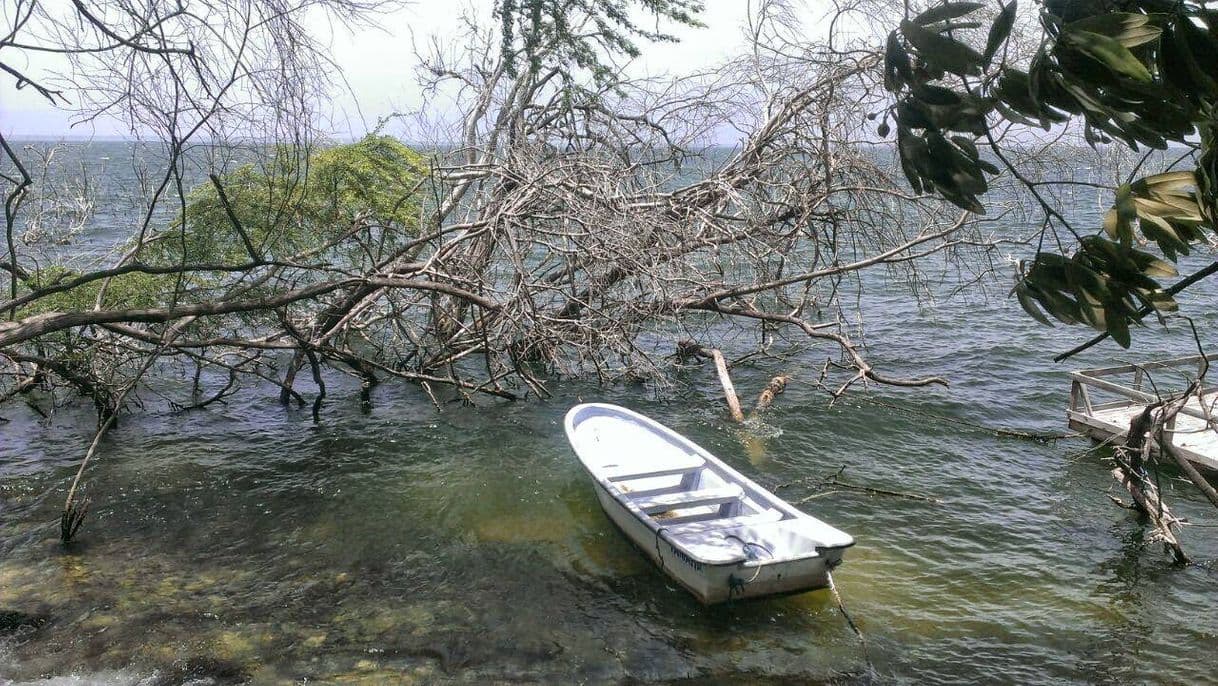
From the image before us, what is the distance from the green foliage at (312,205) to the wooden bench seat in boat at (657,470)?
428 cm

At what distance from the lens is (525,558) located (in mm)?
9180

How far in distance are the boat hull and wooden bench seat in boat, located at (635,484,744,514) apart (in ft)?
2.91

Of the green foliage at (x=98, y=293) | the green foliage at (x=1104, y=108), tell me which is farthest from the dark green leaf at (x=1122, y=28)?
the green foliage at (x=98, y=293)

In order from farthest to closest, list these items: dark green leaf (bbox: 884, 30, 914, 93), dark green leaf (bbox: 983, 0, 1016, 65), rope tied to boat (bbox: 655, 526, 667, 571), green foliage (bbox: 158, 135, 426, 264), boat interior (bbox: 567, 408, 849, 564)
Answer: green foliage (bbox: 158, 135, 426, 264), rope tied to boat (bbox: 655, 526, 667, 571), boat interior (bbox: 567, 408, 849, 564), dark green leaf (bbox: 884, 30, 914, 93), dark green leaf (bbox: 983, 0, 1016, 65)

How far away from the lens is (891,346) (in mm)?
18188

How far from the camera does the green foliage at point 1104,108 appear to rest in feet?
5.46

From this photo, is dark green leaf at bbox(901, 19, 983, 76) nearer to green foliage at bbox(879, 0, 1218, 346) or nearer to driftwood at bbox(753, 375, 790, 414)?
green foliage at bbox(879, 0, 1218, 346)

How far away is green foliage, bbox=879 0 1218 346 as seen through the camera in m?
1.67

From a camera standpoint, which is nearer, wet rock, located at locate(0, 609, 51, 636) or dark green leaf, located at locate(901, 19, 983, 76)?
dark green leaf, located at locate(901, 19, 983, 76)

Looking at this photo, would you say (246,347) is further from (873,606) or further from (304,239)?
(873,606)

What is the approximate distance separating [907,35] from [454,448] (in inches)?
432

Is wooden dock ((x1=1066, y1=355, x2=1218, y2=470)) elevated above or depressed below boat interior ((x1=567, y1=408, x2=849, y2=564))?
above

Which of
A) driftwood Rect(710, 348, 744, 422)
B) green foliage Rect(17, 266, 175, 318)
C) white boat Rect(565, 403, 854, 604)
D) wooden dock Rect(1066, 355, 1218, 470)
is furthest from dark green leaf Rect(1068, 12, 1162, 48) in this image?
driftwood Rect(710, 348, 744, 422)

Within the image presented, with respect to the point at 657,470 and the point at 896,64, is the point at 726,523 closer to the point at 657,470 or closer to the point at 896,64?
the point at 657,470
